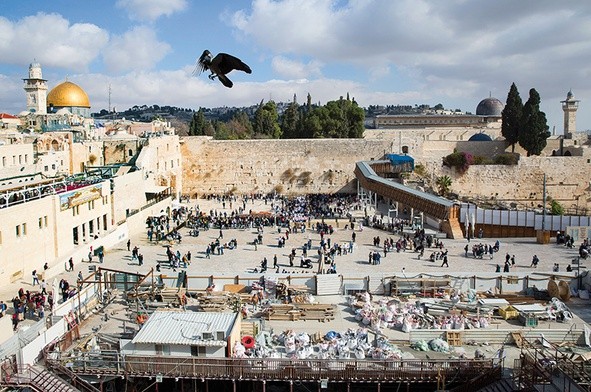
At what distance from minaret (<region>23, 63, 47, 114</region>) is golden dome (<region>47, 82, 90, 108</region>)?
67 cm

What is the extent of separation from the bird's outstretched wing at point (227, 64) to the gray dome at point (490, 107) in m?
66.9

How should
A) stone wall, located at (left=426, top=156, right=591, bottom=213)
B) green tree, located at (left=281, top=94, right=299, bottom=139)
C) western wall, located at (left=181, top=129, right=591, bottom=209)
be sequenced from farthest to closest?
green tree, located at (left=281, top=94, right=299, bottom=139) < western wall, located at (left=181, top=129, right=591, bottom=209) < stone wall, located at (left=426, top=156, right=591, bottom=213)

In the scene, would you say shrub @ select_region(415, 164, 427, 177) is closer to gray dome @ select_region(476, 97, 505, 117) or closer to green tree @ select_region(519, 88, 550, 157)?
green tree @ select_region(519, 88, 550, 157)

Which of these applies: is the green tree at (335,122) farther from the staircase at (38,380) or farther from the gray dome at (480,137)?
the staircase at (38,380)

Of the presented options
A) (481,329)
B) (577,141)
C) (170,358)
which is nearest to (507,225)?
(481,329)

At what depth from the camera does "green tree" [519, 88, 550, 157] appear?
39.4 meters

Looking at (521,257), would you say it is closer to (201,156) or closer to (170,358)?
(170,358)

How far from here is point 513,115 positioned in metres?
41.1

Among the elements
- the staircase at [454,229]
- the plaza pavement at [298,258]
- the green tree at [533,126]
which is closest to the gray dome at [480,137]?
the green tree at [533,126]

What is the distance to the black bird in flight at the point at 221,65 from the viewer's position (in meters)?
5.95

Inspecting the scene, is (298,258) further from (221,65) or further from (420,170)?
(420,170)

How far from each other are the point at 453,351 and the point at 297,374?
3.71 metres

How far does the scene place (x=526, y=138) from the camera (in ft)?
132

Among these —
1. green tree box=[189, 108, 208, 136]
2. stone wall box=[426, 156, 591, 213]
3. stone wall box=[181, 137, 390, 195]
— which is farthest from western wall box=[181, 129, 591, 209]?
green tree box=[189, 108, 208, 136]
